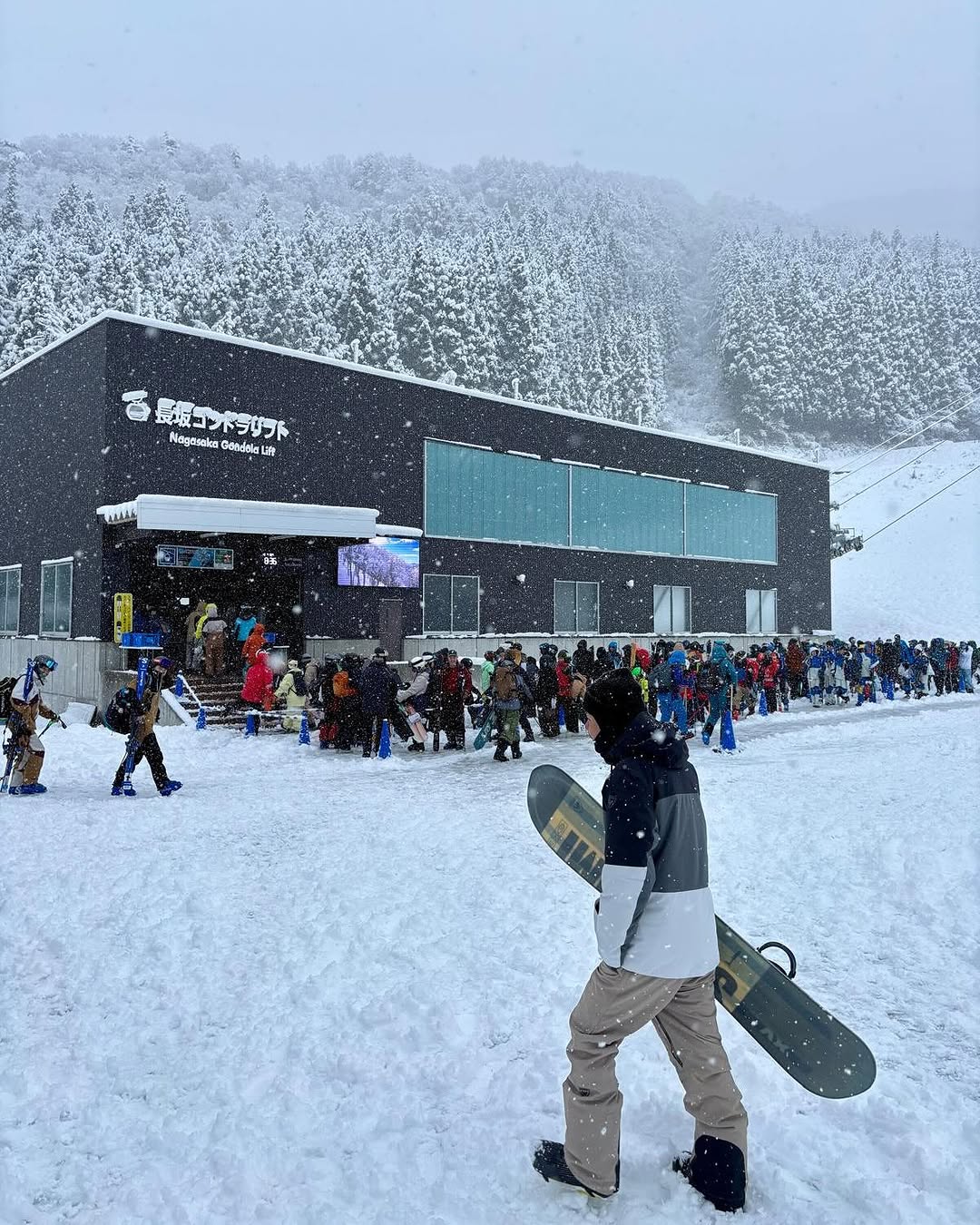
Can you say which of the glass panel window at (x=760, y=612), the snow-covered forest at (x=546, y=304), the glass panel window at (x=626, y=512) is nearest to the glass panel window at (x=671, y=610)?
the glass panel window at (x=626, y=512)

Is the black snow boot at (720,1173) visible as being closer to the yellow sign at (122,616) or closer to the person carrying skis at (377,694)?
the person carrying skis at (377,694)

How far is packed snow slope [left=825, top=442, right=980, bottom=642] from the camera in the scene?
155 ft

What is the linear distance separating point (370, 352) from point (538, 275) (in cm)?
2819

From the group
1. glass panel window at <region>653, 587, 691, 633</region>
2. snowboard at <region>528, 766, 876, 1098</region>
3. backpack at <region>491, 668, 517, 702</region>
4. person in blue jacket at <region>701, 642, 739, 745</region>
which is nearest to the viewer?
snowboard at <region>528, 766, 876, 1098</region>

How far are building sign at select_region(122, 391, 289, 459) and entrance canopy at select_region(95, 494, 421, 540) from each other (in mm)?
1333

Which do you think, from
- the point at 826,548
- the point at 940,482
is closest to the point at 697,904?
the point at 826,548

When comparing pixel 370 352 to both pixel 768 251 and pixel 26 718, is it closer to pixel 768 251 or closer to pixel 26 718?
pixel 26 718

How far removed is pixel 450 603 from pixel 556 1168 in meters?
21.9

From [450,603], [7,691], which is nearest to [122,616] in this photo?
[7,691]

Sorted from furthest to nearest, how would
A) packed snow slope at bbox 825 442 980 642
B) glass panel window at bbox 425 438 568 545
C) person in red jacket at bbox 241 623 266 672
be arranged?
packed snow slope at bbox 825 442 980 642 < glass panel window at bbox 425 438 568 545 < person in red jacket at bbox 241 623 266 672

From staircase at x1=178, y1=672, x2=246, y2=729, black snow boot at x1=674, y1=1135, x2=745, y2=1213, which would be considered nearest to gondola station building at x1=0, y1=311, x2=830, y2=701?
staircase at x1=178, y1=672, x2=246, y2=729

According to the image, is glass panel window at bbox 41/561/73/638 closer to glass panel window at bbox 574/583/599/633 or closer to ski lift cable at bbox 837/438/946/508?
glass panel window at bbox 574/583/599/633

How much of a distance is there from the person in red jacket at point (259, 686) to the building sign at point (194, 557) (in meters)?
5.92

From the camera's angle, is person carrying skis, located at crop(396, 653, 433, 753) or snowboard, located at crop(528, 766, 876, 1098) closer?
snowboard, located at crop(528, 766, 876, 1098)
